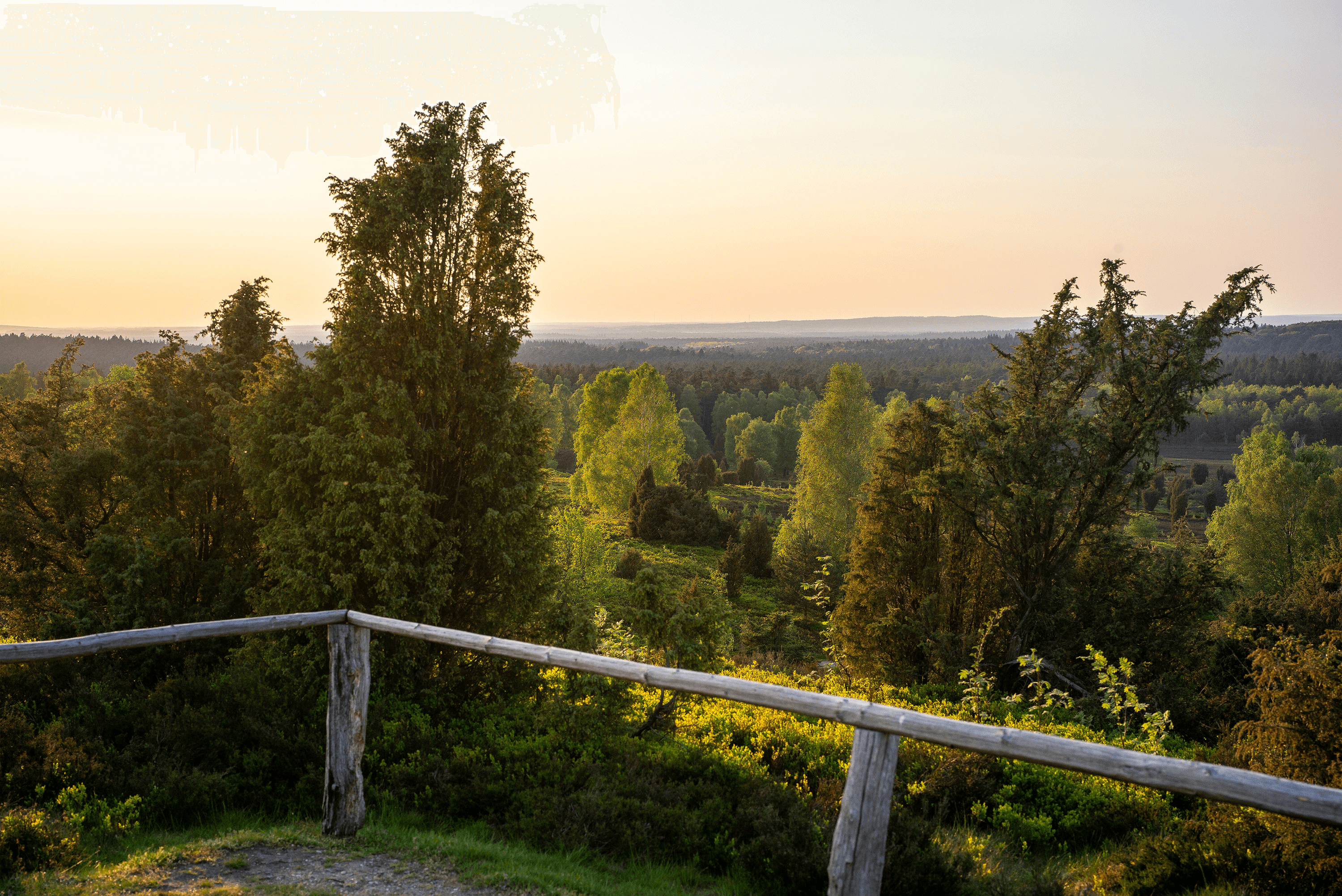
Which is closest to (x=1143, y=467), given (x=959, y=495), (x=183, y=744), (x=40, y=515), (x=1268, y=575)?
(x=959, y=495)

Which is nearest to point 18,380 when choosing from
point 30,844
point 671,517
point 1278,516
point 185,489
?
point 671,517

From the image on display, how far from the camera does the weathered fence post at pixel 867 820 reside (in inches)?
153

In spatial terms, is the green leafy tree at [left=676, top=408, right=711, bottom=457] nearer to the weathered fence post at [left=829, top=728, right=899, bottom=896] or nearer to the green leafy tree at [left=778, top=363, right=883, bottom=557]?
the green leafy tree at [left=778, top=363, right=883, bottom=557]

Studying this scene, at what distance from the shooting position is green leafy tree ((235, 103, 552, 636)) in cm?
966

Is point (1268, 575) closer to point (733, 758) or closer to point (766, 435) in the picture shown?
point (733, 758)

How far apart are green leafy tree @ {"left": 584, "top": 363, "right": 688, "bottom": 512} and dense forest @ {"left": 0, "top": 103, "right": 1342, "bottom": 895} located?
27.8m

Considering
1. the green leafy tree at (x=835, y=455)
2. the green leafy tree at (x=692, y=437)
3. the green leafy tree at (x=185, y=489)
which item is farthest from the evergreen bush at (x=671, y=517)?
the green leafy tree at (x=692, y=437)

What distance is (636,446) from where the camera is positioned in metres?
45.6

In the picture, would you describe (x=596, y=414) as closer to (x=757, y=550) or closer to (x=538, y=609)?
(x=757, y=550)

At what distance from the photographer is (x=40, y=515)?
11.7 metres

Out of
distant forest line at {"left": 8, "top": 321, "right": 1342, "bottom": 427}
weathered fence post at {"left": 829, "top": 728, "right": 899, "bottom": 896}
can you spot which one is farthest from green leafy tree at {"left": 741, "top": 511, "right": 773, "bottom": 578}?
distant forest line at {"left": 8, "top": 321, "right": 1342, "bottom": 427}

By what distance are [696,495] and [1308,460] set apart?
30158 mm

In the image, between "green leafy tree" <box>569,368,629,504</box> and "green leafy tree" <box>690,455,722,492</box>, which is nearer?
"green leafy tree" <box>569,368,629,504</box>

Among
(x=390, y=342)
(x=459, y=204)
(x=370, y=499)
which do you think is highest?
(x=459, y=204)
